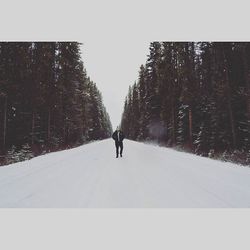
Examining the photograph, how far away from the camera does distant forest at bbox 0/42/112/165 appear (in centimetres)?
1764

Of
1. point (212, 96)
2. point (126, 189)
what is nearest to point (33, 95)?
point (212, 96)

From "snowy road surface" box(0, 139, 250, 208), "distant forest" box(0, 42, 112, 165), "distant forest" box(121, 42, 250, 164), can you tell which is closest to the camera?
"snowy road surface" box(0, 139, 250, 208)

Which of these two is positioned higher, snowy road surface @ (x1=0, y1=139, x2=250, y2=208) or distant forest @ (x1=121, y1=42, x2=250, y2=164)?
distant forest @ (x1=121, y1=42, x2=250, y2=164)

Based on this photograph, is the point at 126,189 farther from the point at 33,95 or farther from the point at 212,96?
the point at 33,95

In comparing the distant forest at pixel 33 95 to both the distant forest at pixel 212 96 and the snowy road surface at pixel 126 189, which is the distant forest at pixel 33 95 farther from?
the distant forest at pixel 212 96

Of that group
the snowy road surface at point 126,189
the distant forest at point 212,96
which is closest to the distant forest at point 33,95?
the snowy road surface at point 126,189

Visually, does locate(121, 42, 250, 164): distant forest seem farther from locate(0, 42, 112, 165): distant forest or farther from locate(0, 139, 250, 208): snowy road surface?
locate(0, 42, 112, 165): distant forest

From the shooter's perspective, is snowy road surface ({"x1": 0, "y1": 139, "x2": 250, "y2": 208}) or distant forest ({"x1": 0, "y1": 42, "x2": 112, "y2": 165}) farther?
distant forest ({"x1": 0, "y1": 42, "x2": 112, "y2": 165})

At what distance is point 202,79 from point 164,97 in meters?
5.23

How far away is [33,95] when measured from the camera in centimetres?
1888

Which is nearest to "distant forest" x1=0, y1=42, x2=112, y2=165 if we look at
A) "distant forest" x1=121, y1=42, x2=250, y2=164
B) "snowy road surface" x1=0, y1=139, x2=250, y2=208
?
"snowy road surface" x1=0, y1=139, x2=250, y2=208

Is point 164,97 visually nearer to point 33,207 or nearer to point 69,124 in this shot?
point 69,124

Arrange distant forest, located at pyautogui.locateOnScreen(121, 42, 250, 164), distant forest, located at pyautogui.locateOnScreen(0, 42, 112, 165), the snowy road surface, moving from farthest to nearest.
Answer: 1. distant forest, located at pyautogui.locateOnScreen(0, 42, 112, 165)
2. distant forest, located at pyautogui.locateOnScreen(121, 42, 250, 164)
3. the snowy road surface

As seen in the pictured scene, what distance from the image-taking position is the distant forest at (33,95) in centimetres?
1764
